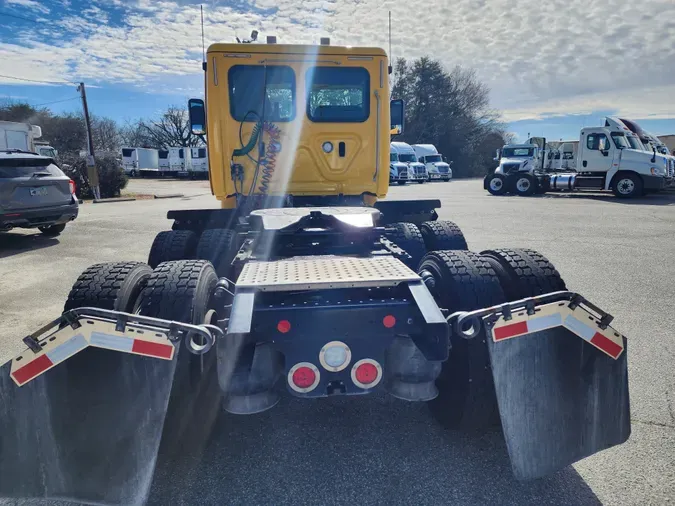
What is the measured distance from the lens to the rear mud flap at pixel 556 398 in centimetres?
222

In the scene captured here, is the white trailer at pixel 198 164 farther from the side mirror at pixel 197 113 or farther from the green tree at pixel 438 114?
the side mirror at pixel 197 113

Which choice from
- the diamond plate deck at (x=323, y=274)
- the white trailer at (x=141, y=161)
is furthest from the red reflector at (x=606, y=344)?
the white trailer at (x=141, y=161)

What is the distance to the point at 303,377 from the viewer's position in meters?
2.31

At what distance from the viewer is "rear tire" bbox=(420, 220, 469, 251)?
184 inches

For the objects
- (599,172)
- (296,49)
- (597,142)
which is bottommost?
(599,172)

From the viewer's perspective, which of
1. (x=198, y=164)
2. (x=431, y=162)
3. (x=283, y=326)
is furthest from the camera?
(x=198, y=164)

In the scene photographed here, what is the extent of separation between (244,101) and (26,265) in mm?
5496

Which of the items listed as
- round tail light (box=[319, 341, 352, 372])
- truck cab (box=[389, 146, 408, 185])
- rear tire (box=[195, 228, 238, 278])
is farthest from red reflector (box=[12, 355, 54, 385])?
truck cab (box=[389, 146, 408, 185])

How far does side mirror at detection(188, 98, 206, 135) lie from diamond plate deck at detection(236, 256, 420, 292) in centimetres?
256

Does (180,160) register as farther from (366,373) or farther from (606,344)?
(606,344)

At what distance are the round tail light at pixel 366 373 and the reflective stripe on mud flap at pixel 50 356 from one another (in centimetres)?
123

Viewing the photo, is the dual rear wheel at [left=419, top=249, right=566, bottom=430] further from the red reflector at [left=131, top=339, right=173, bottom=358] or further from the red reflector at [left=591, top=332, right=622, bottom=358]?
the red reflector at [left=131, top=339, right=173, bottom=358]

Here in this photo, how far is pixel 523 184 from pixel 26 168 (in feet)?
68.7

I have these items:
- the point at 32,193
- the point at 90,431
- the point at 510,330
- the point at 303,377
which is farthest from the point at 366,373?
the point at 32,193
